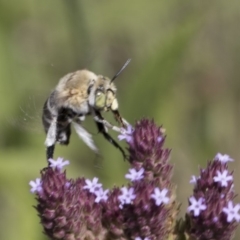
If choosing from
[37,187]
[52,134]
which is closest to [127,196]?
[37,187]

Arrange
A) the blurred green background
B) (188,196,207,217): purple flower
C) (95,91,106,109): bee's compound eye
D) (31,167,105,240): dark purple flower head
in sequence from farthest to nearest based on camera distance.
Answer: the blurred green background < (95,91,106,109): bee's compound eye < (188,196,207,217): purple flower < (31,167,105,240): dark purple flower head

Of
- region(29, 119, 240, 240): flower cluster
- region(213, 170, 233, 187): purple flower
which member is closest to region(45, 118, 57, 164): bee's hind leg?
region(29, 119, 240, 240): flower cluster

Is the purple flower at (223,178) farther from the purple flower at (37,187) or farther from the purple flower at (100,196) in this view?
the purple flower at (37,187)

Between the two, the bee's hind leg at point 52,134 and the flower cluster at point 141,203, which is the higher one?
the bee's hind leg at point 52,134

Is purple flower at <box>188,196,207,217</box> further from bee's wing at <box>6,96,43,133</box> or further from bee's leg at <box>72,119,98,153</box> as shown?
bee's wing at <box>6,96,43,133</box>

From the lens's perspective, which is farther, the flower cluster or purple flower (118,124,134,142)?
purple flower (118,124,134,142)

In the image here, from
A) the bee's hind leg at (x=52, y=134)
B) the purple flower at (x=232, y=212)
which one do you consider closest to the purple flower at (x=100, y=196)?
the bee's hind leg at (x=52, y=134)
